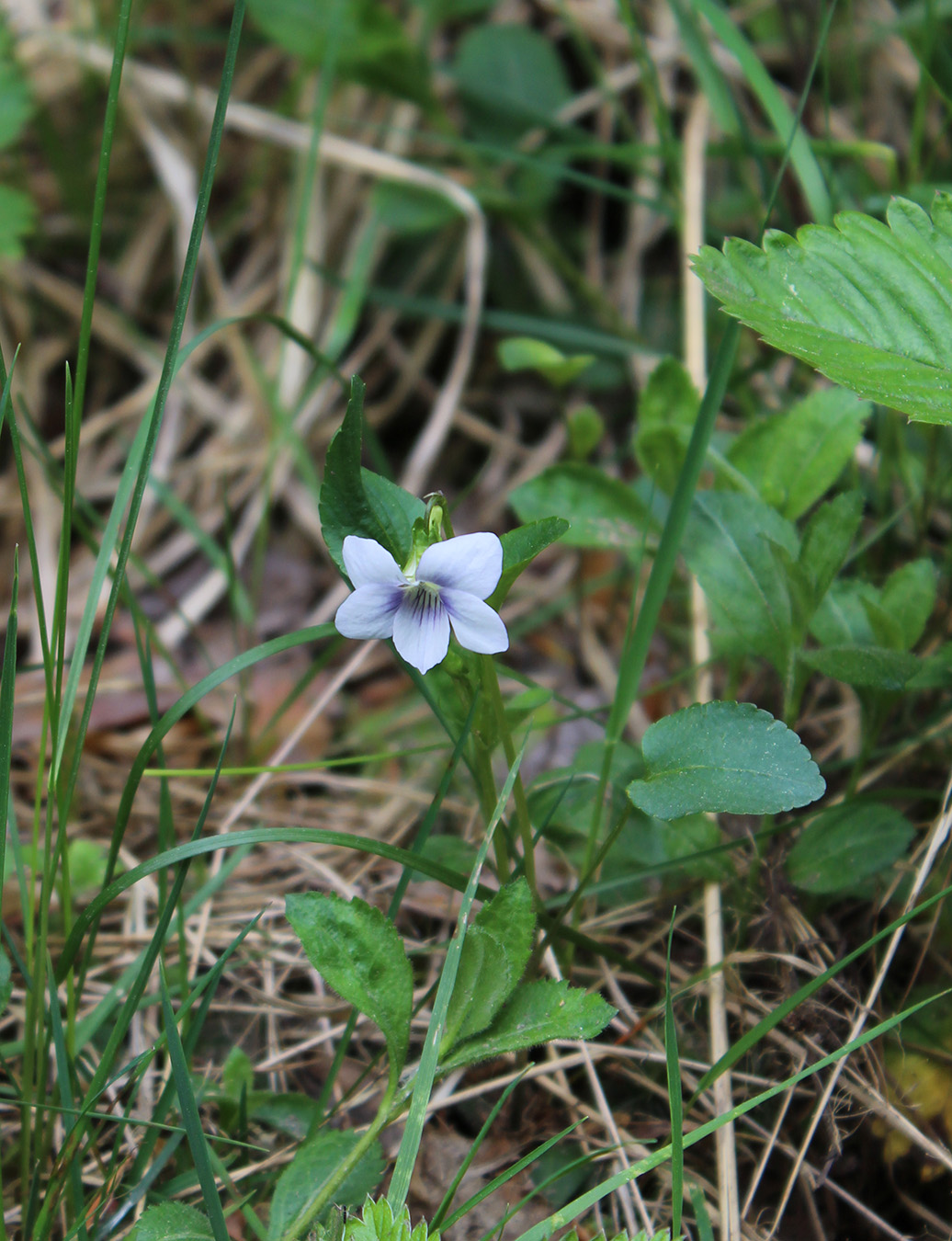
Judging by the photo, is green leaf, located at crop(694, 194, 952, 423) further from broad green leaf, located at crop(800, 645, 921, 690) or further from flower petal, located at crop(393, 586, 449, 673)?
flower petal, located at crop(393, 586, 449, 673)

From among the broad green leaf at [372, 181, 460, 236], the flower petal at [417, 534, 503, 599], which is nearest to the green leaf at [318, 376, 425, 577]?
the flower petal at [417, 534, 503, 599]

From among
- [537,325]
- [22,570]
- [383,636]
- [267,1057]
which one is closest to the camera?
[383,636]

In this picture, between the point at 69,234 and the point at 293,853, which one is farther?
the point at 69,234

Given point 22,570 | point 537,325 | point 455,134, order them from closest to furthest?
point 537,325, point 22,570, point 455,134

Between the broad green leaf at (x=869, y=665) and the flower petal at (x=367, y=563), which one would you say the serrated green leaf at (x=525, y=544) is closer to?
the flower petal at (x=367, y=563)

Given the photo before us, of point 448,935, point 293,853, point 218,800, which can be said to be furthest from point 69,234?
point 448,935

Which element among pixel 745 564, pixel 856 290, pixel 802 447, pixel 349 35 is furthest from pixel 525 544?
pixel 349 35

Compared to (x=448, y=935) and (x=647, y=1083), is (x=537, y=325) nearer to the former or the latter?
(x=448, y=935)
